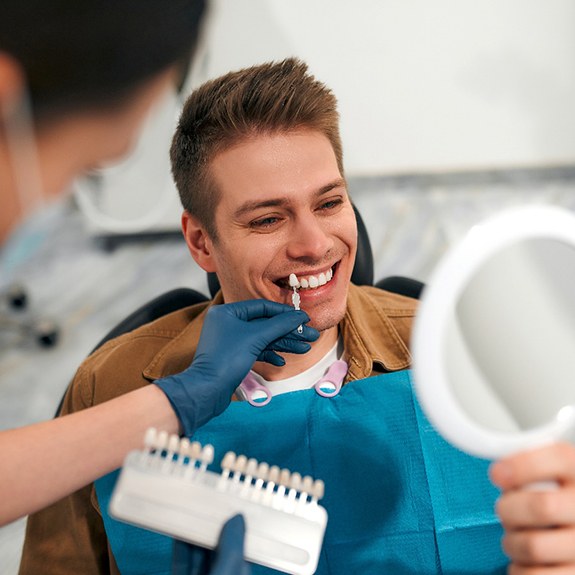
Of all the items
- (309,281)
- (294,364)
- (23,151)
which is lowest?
(294,364)

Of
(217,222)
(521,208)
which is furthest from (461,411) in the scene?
(217,222)

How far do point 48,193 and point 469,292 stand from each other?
438mm

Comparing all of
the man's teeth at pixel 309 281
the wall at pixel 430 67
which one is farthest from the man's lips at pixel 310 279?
the wall at pixel 430 67

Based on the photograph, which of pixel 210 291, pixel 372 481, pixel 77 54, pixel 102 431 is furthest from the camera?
pixel 210 291

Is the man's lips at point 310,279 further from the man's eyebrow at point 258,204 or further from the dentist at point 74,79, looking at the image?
the dentist at point 74,79

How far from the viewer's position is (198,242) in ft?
4.38

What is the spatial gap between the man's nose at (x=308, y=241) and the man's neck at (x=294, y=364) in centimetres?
18

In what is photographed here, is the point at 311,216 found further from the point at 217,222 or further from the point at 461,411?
the point at 461,411

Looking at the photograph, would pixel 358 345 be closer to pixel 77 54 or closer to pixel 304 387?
pixel 304 387

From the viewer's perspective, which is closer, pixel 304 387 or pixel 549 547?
pixel 549 547

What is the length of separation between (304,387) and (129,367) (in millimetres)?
363

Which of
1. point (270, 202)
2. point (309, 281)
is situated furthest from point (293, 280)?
point (270, 202)

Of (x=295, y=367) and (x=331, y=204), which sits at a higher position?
(x=331, y=204)

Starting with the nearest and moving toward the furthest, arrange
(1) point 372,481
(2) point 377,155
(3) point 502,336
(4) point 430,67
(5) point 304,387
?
(3) point 502,336, (1) point 372,481, (5) point 304,387, (4) point 430,67, (2) point 377,155
